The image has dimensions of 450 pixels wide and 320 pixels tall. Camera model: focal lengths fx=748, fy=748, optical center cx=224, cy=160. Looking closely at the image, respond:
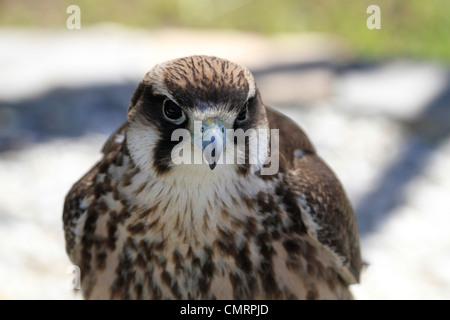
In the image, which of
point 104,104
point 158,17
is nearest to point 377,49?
point 158,17

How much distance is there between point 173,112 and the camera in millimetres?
3008

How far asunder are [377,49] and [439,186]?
2.76 metres

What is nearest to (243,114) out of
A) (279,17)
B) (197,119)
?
(197,119)

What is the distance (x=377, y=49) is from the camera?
8391 mm

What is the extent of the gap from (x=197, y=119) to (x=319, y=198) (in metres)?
0.92

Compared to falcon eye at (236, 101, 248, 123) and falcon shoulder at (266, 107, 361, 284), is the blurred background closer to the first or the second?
falcon shoulder at (266, 107, 361, 284)

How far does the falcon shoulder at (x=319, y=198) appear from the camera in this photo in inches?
138

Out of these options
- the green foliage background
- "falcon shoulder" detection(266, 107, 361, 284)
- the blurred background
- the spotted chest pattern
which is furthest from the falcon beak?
the green foliage background

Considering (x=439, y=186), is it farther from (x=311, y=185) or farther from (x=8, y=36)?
(x=8, y=36)

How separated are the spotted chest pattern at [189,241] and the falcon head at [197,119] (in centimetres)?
17

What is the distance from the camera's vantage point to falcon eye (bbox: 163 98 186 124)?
118 inches

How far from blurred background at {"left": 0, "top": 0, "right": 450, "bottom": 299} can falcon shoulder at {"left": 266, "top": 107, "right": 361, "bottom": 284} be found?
51.2 inches

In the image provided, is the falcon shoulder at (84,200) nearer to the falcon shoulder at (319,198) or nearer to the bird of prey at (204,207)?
the bird of prey at (204,207)
